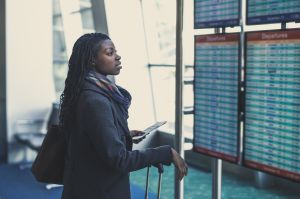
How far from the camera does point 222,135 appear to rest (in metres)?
2.44

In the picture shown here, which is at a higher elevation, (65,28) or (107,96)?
(65,28)

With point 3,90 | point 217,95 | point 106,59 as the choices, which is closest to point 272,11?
point 217,95

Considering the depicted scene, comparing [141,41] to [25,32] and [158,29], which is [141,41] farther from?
[25,32]

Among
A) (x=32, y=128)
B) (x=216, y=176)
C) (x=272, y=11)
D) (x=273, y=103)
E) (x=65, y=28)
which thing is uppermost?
(x=65, y=28)

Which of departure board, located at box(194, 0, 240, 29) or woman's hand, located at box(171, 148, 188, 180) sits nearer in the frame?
woman's hand, located at box(171, 148, 188, 180)

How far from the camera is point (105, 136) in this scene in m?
1.69

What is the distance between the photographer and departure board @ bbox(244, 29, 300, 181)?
204 centimetres

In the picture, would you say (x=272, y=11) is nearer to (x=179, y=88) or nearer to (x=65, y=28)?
(x=179, y=88)

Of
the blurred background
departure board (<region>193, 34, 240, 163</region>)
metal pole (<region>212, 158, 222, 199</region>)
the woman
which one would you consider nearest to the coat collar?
the woman

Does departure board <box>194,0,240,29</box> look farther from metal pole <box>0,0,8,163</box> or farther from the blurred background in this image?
metal pole <box>0,0,8,163</box>

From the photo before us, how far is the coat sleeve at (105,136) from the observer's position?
170cm

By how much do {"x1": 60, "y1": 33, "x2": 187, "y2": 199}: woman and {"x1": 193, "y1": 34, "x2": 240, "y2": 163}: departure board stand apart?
0.60 metres

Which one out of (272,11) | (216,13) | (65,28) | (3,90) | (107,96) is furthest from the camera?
(65,28)

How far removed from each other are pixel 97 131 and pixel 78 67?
357mm
